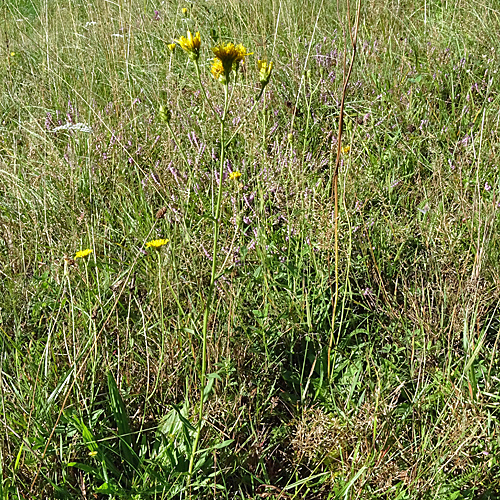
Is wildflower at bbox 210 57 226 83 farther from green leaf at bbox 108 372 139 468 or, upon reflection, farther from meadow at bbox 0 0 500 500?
green leaf at bbox 108 372 139 468

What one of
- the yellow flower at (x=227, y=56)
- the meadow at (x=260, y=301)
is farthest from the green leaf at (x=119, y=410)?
the yellow flower at (x=227, y=56)

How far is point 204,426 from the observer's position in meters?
1.23

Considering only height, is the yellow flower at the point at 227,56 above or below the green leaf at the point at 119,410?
above

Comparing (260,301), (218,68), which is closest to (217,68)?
(218,68)

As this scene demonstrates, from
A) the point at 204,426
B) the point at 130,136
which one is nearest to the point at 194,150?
the point at 130,136

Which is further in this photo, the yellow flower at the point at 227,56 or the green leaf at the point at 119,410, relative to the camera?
the green leaf at the point at 119,410

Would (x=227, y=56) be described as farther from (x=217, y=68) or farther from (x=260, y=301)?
(x=260, y=301)

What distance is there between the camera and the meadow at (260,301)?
1.17 meters

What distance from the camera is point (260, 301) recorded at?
5.19ft

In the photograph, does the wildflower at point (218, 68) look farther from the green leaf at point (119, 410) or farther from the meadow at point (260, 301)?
the green leaf at point (119, 410)

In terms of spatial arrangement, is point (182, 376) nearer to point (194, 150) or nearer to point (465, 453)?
point (465, 453)

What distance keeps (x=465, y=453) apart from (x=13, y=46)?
3672 mm

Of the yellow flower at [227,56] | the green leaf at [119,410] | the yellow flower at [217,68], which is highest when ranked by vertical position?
the yellow flower at [227,56]

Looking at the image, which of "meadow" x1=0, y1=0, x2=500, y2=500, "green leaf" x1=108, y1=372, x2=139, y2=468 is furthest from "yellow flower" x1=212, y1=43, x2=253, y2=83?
"green leaf" x1=108, y1=372, x2=139, y2=468
